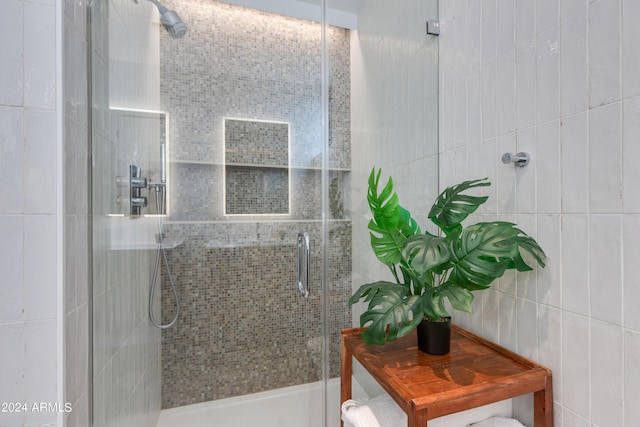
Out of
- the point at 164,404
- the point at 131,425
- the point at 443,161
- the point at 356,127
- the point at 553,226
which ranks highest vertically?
the point at 356,127

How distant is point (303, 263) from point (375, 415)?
2.96 feet

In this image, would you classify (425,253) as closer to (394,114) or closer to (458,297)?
(458,297)

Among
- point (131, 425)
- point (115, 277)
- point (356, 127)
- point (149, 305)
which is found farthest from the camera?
point (356, 127)

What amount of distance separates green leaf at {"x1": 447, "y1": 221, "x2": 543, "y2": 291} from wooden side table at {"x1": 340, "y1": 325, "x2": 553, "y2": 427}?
27 centimetres

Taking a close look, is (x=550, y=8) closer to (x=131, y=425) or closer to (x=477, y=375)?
(x=477, y=375)

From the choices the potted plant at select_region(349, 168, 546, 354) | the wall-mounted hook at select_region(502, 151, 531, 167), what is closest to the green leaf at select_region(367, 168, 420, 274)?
the potted plant at select_region(349, 168, 546, 354)

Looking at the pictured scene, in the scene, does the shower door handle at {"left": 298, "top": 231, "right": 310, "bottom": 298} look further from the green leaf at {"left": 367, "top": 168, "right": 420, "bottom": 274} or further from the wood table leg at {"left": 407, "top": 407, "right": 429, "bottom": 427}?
the wood table leg at {"left": 407, "top": 407, "right": 429, "bottom": 427}

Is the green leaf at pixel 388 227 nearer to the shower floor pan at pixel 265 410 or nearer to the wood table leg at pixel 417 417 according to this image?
the wood table leg at pixel 417 417

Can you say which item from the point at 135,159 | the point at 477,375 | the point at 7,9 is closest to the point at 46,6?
the point at 7,9

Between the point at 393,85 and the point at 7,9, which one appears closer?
the point at 7,9

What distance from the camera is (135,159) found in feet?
4.32

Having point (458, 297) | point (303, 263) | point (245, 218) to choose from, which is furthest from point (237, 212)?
point (458, 297)

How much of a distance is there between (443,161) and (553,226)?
0.59m

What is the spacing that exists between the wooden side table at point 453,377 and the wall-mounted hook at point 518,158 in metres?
0.63
